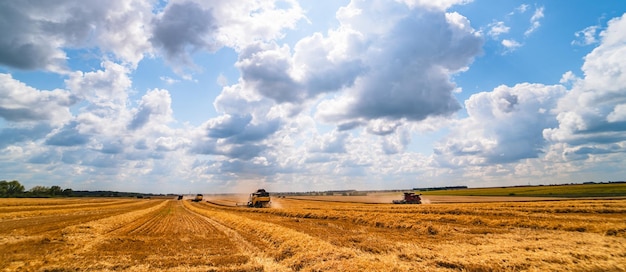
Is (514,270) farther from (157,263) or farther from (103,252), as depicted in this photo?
(103,252)

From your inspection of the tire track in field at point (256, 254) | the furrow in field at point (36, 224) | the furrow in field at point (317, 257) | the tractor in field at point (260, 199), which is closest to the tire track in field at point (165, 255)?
the tire track in field at point (256, 254)

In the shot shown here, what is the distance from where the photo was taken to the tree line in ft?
499

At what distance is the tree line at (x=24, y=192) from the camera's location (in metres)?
152

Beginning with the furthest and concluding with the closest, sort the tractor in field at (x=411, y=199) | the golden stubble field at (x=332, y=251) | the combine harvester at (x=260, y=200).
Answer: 1. the combine harvester at (x=260, y=200)
2. the tractor in field at (x=411, y=199)
3. the golden stubble field at (x=332, y=251)

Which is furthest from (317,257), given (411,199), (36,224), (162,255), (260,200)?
(411,199)

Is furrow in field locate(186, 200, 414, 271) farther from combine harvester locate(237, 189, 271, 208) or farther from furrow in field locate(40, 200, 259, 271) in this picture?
combine harvester locate(237, 189, 271, 208)

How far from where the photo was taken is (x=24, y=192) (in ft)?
529

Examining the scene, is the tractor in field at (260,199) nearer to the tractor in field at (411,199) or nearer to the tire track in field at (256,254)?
the tractor in field at (411,199)

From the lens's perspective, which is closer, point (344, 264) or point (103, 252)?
point (344, 264)

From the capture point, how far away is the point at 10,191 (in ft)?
510

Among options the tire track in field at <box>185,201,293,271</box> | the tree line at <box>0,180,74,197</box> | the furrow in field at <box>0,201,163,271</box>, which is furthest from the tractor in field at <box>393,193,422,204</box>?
the tree line at <box>0,180,74,197</box>

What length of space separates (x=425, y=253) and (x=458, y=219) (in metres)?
16.8

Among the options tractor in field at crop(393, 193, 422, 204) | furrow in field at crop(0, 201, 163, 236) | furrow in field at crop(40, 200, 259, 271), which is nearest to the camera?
furrow in field at crop(40, 200, 259, 271)

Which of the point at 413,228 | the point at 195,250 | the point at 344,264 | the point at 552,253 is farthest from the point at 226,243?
the point at 552,253
